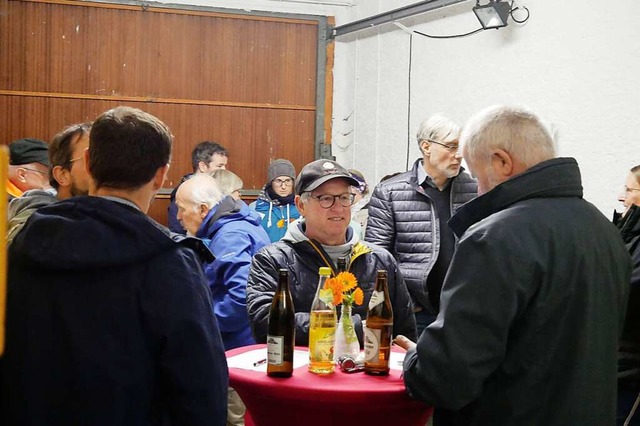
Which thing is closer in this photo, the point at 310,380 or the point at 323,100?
the point at 310,380

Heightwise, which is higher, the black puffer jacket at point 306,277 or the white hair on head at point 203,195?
the white hair on head at point 203,195

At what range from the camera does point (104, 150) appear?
1868 millimetres

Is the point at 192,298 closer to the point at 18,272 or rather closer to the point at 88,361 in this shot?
the point at 88,361

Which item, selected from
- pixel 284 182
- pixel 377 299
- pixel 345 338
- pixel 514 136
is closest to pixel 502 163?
pixel 514 136

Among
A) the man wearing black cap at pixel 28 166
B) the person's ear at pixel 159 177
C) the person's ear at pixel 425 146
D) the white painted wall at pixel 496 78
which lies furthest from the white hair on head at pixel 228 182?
the person's ear at pixel 159 177

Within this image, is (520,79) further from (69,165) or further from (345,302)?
(69,165)

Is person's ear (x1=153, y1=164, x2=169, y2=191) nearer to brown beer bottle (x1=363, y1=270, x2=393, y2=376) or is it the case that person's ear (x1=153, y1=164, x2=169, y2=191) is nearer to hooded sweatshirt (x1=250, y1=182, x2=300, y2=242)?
brown beer bottle (x1=363, y1=270, x2=393, y2=376)

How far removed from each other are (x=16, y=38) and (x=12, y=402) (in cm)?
548

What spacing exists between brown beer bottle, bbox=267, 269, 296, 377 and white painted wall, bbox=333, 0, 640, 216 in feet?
8.06

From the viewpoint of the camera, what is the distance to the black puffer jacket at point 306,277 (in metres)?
2.74

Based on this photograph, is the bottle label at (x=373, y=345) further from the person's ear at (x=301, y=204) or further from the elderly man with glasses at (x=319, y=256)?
the person's ear at (x=301, y=204)

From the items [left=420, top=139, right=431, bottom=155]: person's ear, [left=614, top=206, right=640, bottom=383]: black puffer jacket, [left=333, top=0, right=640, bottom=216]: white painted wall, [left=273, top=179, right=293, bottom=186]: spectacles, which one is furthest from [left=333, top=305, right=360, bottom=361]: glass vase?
[left=273, top=179, right=293, bottom=186]: spectacles

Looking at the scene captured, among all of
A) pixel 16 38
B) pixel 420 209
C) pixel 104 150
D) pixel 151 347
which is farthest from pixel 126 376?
pixel 16 38

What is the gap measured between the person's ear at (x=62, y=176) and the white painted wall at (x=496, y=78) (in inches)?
114
